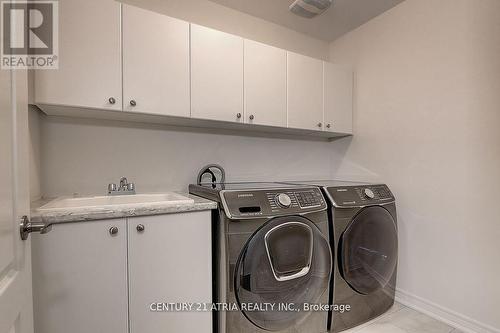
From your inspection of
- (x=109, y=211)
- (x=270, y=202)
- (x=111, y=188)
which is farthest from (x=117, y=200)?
(x=270, y=202)

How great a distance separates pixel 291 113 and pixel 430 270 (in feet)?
5.25

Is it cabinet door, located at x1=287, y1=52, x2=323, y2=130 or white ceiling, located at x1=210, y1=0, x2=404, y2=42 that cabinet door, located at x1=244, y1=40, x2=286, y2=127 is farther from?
white ceiling, located at x1=210, y1=0, x2=404, y2=42

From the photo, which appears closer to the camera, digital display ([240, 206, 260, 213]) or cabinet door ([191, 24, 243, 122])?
digital display ([240, 206, 260, 213])

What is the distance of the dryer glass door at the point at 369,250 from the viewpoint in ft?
5.40

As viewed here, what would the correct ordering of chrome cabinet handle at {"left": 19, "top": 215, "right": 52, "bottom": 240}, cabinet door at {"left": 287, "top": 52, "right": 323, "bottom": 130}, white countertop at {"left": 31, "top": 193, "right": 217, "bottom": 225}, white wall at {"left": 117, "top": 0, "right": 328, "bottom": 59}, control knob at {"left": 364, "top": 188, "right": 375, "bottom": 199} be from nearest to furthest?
chrome cabinet handle at {"left": 19, "top": 215, "right": 52, "bottom": 240}, white countertop at {"left": 31, "top": 193, "right": 217, "bottom": 225}, control knob at {"left": 364, "top": 188, "right": 375, "bottom": 199}, white wall at {"left": 117, "top": 0, "right": 328, "bottom": 59}, cabinet door at {"left": 287, "top": 52, "right": 323, "bottom": 130}


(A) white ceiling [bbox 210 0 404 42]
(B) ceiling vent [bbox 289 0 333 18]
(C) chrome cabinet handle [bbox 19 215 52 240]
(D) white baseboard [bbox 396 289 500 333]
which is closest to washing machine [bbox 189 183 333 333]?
(C) chrome cabinet handle [bbox 19 215 52 240]

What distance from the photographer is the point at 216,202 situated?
141 cm

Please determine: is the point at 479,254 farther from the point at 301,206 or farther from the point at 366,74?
the point at 366,74

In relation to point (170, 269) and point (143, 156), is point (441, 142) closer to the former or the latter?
point (170, 269)

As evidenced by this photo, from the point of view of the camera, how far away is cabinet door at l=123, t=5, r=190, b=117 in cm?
146

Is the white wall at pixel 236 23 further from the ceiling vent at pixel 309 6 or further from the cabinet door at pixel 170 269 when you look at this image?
the cabinet door at pixel 170 269

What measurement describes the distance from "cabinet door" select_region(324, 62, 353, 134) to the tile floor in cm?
155

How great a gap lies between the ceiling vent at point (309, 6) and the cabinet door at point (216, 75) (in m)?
0.51

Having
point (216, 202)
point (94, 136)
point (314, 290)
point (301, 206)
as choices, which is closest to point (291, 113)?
point (301, 206)
